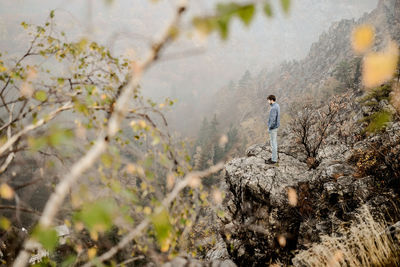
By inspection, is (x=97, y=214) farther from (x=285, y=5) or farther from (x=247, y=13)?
(x=285, y=5)

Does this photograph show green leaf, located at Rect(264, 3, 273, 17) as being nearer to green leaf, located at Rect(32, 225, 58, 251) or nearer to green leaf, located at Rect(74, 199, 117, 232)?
green leaf, located at Rect(74, 199, 117, 232)

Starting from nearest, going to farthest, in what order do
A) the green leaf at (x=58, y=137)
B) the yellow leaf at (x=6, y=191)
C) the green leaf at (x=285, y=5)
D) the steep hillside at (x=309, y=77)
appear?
the green leaf at (x=285, y=5) → the green leaf at (x=58, y=137) → the yellow leaf at (x=6, y=191) → the steep hillside at (x=309, y=77)

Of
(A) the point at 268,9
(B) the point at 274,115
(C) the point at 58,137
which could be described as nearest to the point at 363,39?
(B) the point at 274,115

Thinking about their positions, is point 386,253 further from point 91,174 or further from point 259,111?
point 259,111

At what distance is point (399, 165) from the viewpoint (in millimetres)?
5590

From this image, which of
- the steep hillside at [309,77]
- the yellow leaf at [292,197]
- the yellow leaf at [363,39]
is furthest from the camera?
the steep hillside at [309,77]

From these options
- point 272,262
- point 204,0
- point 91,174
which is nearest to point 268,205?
point 272,262

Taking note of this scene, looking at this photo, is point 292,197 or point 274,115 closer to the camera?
point 274,115

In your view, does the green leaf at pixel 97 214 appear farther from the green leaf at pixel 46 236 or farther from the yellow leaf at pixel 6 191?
the yellow leaf at pixel 6 191

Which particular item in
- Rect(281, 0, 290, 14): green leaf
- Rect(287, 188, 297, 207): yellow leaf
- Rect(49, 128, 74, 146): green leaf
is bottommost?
Rect(49, 128, 74, 146): green leaf

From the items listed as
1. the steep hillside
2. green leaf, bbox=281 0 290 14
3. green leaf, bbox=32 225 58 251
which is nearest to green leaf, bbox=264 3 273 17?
green leaf, bbox=281 0 290 14

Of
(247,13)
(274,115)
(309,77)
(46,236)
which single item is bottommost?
(46,236)

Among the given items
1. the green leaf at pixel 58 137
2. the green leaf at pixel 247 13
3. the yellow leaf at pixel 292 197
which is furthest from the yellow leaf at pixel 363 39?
the green leaf at pixel 58 137

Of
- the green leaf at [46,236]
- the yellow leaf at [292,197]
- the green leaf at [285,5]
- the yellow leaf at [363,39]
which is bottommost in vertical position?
the green leaf at [46,236]
